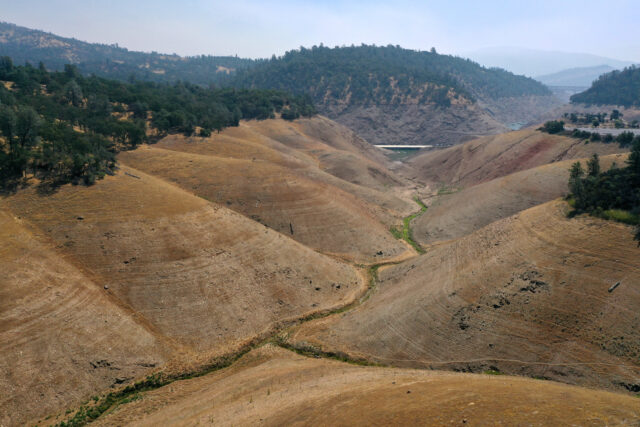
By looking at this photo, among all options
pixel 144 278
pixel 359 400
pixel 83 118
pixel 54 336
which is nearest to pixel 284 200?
pixel 144 278

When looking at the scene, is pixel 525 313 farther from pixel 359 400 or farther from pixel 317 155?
pixel 317 155

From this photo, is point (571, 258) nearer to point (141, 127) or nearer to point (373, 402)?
point (373, 402)

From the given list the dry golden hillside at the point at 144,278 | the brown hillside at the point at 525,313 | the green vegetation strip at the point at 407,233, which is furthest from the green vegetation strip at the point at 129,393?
the green vegetation strip at the point at 407,233

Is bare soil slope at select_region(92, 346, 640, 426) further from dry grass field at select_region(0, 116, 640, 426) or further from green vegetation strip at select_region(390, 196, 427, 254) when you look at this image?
green vegetation strip at select_region(390, 196, 427, 254)

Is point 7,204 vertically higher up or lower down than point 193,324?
higher up

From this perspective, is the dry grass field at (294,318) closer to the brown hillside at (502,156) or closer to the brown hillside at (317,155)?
the brown hillside at (317,155)

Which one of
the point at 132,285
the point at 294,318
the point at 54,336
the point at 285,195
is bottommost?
the point at 294,318

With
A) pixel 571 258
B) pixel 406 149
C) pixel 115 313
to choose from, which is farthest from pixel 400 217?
pixel 406 149
